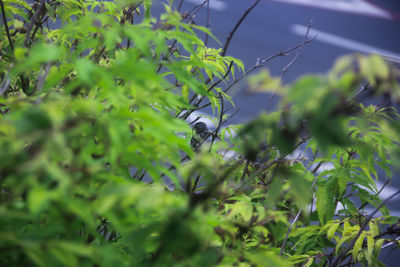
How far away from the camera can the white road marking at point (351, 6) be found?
2.52m

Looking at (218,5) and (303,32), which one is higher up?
(218,5)

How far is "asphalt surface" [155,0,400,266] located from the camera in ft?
7.62

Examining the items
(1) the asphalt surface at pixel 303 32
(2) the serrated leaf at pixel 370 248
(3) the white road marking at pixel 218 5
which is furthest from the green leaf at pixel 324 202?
(3) the white road marking at pixel 218 5

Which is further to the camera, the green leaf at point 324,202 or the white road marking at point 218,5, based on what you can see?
the white road marking at point 218,5

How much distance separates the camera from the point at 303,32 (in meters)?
A: 2.49

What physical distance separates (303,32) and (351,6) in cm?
48

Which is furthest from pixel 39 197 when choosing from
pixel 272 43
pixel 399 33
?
pixel 399 33

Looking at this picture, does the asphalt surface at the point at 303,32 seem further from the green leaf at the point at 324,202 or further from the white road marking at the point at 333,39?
the green leaf at the point at 324,202

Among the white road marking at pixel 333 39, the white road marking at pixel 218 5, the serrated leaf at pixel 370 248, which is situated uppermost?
the white road marking at pixel 218 5

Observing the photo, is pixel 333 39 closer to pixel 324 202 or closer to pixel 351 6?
pixel 351 6

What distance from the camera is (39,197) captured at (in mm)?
262

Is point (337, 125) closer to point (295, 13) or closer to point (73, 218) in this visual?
point (73, 218)

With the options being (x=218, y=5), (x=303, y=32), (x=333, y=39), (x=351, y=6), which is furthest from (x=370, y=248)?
(x=351, y=6)

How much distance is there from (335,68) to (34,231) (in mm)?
335
